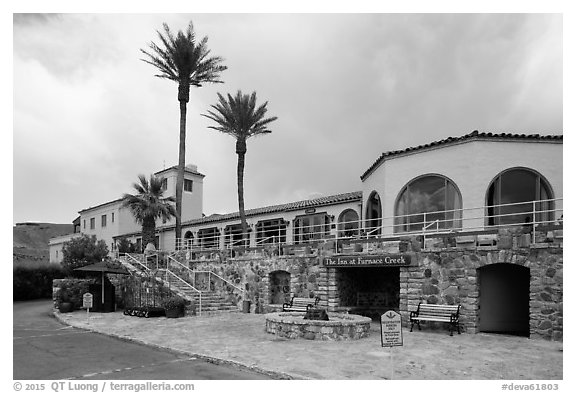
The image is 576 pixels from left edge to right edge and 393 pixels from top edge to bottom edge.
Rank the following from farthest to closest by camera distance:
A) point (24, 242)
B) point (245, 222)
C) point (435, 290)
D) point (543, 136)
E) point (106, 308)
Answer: point (24, 242) → point (245, 222) → point (106, 308) → point (543, 136) → point (435, 290)

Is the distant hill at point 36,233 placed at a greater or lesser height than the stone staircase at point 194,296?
greater

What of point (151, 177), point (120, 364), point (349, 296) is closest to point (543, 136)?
point (349, 296)

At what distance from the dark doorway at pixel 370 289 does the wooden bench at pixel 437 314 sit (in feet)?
12.6

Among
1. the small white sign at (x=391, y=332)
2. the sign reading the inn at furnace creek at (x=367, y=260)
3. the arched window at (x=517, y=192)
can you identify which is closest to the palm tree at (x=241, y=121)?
the sign reading the inn at furnace creek at (x=367, y=260)

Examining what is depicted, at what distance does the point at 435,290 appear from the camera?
16.5m

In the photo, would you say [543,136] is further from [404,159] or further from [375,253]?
[375,253]

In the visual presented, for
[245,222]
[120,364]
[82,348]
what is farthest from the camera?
[245,222]

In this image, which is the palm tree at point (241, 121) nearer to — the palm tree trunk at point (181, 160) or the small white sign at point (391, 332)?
the palm tree trunk at point (181, 160)

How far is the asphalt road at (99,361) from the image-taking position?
1022 centimetres

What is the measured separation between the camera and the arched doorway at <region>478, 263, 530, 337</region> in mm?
16312

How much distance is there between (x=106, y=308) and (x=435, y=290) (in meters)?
14.9

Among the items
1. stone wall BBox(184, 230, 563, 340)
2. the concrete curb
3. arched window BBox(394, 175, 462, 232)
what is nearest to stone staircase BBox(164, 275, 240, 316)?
stone wall BBox(184, 230, 563, 340)

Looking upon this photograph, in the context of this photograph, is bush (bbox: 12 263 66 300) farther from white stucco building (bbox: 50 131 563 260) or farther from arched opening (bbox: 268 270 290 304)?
white stucco building (bbox: 50 131 563 260)

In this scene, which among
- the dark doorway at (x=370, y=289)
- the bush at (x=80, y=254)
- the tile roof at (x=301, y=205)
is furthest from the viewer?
the bush at (x=80, y=254)
